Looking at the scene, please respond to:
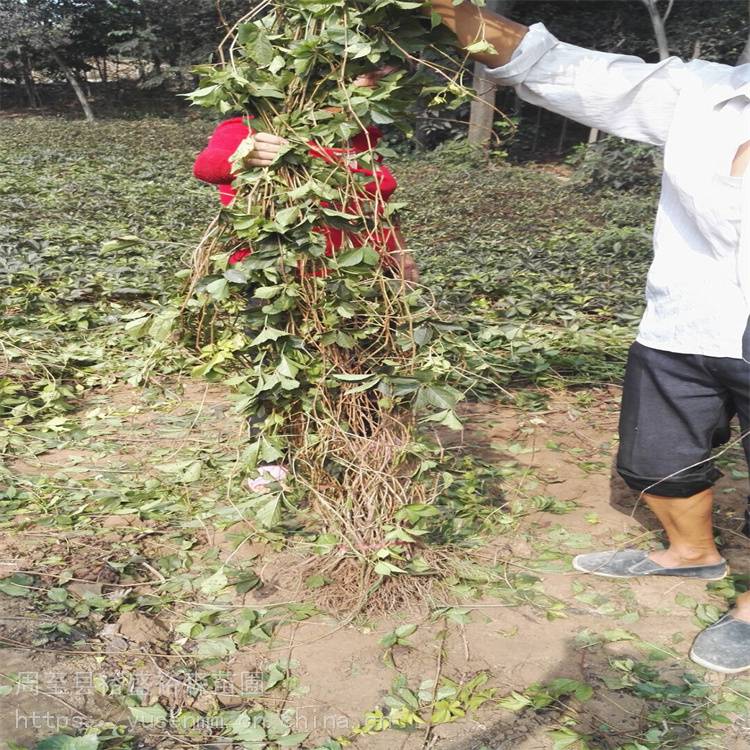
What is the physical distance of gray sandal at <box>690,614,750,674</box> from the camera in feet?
7.17

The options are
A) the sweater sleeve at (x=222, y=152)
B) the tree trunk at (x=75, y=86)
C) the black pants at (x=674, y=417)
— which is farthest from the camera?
the tree trunk at (x=75, y=86)

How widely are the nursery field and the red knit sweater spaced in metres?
0.21

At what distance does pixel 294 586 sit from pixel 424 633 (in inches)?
17.6

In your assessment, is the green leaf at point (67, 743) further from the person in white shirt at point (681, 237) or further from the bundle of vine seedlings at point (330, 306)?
the person in white shirt at point (681, 237)

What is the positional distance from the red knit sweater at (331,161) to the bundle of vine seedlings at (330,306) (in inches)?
0.6

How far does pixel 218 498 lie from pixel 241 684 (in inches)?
40.3

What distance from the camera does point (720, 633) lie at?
2258 mm

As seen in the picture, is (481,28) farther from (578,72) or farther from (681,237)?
(681,237)

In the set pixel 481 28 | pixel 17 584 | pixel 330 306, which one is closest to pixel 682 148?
pixel 481 28

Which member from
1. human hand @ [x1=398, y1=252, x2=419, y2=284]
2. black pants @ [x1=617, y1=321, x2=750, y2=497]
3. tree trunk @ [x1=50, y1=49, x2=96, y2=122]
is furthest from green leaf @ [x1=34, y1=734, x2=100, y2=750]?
tree trunk @ [x1=50, y1=49, x2=96, y2=122]

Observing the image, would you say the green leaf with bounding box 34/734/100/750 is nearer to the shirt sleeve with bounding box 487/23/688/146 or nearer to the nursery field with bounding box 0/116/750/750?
the nursery field with bounding box 0/116/750/750

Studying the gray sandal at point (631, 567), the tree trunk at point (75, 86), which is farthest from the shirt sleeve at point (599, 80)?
the tree trunk at point (75, 86)

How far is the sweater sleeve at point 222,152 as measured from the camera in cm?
234

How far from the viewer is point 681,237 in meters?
2.14
